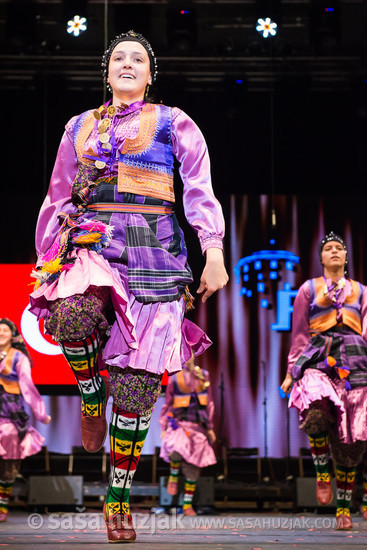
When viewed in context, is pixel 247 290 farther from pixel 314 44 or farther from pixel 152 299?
pixel 152 299

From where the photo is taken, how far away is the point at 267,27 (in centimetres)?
882

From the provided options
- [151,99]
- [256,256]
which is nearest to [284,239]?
[256,256]

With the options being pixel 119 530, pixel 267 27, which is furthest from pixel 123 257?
pixel 267 27

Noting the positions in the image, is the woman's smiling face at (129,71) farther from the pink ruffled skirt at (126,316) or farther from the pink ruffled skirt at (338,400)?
the pink ruffled skirt at (338,400)

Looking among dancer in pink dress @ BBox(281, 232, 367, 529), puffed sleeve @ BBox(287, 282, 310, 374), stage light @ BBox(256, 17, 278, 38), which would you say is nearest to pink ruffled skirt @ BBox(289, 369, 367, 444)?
dancer in pink dress @ BBox(281, 232, 367, 529)

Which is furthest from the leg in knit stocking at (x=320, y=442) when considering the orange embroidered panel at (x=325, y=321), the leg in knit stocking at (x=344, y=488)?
the orange embroidered panel at (x=325, y=321)

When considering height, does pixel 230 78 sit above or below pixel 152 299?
above

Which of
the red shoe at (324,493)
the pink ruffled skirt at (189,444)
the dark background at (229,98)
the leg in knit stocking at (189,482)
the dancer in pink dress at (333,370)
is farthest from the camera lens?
the dark background at (229,98)

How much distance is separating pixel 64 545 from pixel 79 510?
21.0ft

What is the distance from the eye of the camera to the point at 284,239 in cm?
1091

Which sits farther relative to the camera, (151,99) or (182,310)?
(151,99)

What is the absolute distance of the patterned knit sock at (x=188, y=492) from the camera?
893cm

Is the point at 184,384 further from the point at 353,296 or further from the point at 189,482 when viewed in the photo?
the point at 353,296

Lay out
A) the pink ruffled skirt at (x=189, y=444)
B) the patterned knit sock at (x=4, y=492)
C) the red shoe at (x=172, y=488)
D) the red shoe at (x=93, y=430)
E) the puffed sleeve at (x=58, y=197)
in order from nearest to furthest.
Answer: the red shoe at (x=93, y=430) < the puffed sleeve at (x=58, y=197) < the patterned knit sock at (x=4, y=492) < the pink ruffled skirt at (x=189, y=444) < the red shoe at (x=172, y=488)
